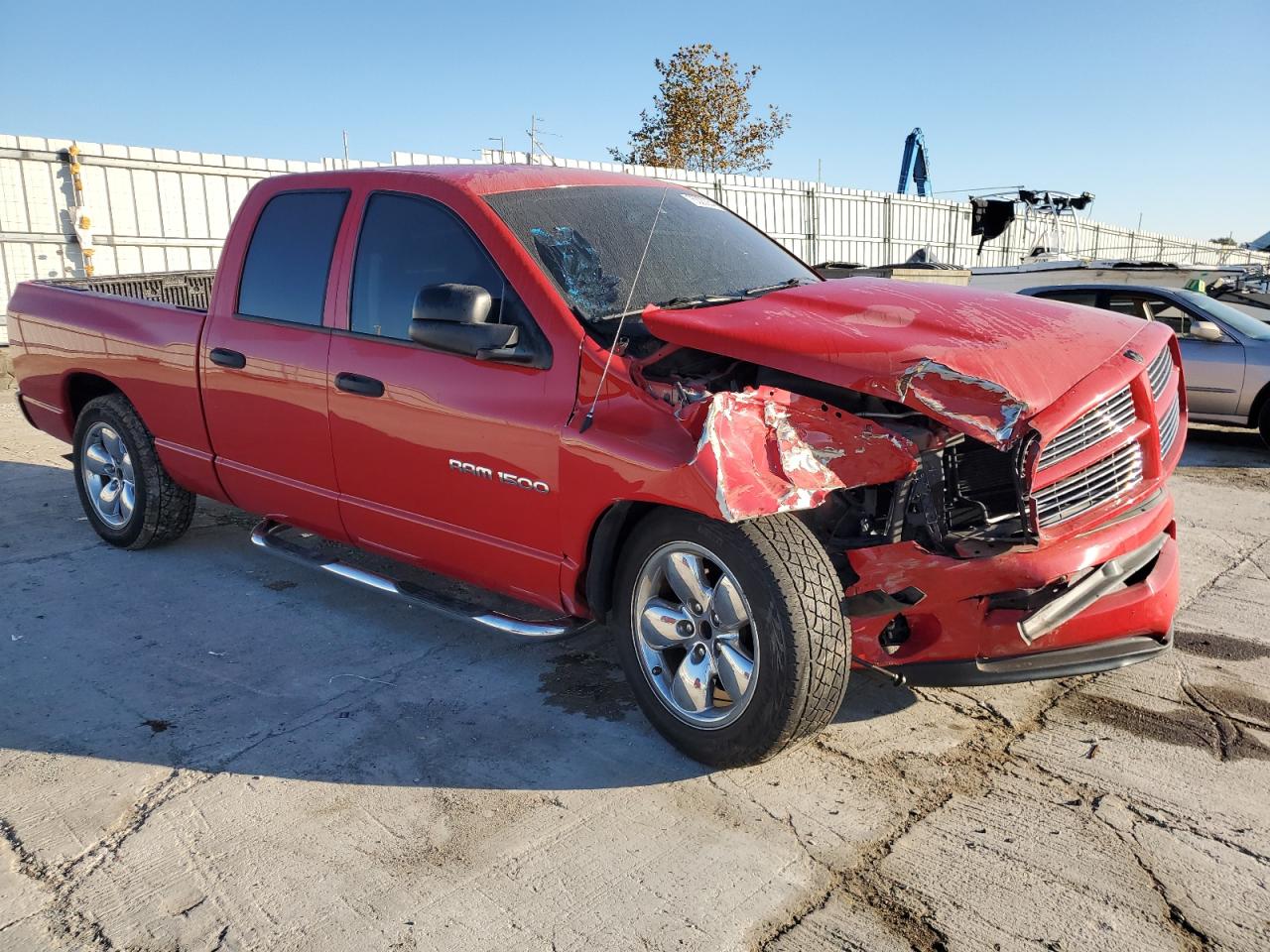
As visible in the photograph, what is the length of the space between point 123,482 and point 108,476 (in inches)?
6.8

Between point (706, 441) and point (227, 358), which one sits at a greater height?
point (227, 358)

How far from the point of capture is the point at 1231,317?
893 centimetres

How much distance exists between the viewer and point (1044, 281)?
1109 centimetres

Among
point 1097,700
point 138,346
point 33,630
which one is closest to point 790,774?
point 1097,700

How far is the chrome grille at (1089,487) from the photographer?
304cm

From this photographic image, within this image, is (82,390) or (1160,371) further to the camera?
(82,390)

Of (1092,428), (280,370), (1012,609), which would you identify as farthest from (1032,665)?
(280,370)

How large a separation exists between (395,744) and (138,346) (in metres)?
2.89

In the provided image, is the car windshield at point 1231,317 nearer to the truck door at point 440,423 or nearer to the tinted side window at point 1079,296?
the tinted side window at point 1079,296

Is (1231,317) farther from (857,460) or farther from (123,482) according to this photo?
(123,482)

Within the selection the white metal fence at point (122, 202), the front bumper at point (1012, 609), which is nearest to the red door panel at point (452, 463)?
the front bumper at point (1012, 609)

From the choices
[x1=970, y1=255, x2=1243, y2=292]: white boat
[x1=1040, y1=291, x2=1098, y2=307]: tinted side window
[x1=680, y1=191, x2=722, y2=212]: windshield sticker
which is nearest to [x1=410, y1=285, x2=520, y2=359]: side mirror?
[x1=680, y1=191, x2=722, y2=212]: windshield sticker

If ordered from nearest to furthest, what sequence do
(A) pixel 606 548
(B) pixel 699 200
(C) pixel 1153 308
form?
(A) pixel 606 548 < (B) pixel 699 200 < (C) pixel 1153 308

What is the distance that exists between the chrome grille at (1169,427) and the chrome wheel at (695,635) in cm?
162
